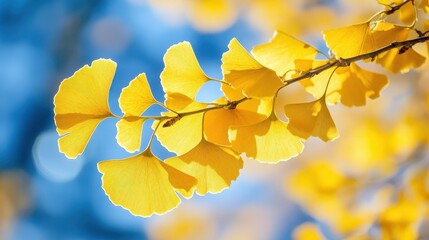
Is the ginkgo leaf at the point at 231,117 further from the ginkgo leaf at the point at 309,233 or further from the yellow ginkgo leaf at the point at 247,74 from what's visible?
the ginkgo leaf at the point at 309,233

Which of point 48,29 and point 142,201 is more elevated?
point 48,29

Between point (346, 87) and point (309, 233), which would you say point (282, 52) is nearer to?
point (346, 87)

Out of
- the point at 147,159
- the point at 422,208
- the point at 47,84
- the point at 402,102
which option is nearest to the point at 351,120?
the point at 402,102

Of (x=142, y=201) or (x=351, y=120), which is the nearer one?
(x=142, y=201)


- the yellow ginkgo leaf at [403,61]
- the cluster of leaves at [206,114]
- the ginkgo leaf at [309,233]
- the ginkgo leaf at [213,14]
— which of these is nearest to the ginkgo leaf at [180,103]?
the cluster of leaves at [206,114]

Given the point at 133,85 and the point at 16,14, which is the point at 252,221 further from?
the point at 133,85

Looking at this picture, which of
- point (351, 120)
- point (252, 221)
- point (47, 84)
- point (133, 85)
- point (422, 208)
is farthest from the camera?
point (47, 84)

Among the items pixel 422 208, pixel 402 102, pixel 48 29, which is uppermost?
pixel 48 29
